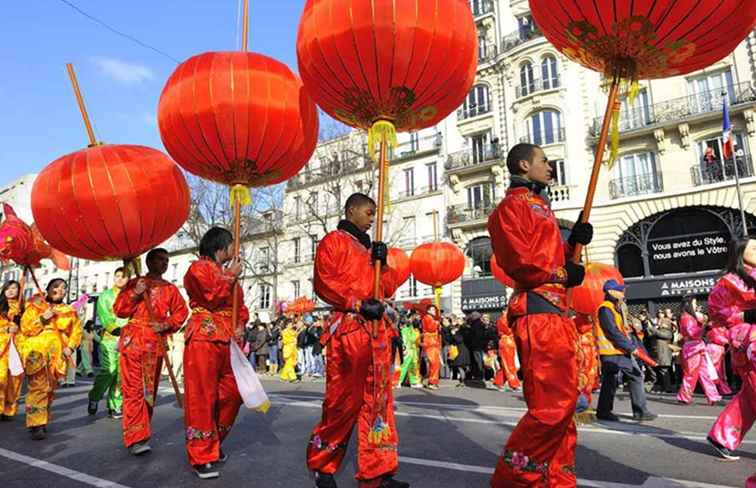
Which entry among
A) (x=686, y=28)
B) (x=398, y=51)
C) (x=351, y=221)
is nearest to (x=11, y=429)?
(x=351, y=221)

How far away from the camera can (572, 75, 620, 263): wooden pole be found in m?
2.95

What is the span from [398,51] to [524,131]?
80.9ft

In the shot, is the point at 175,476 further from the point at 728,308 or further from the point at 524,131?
the point at 524,131

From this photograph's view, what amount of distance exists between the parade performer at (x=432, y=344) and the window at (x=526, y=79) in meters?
18.0

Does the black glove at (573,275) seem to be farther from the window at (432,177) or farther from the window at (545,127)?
the window at (432,177)

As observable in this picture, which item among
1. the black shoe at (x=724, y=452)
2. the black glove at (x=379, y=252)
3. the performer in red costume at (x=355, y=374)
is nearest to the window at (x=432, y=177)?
the black shoe at (x=724, y=452)

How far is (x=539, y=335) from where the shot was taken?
2.86 meters

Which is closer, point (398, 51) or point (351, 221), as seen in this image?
point (398, 51)

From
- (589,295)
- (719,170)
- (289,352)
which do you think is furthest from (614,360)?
(719,170)

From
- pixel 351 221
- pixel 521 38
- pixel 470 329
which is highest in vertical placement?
pixel 521 38

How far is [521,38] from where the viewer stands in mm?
27844

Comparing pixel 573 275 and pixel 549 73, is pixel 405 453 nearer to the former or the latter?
pixel 573 275

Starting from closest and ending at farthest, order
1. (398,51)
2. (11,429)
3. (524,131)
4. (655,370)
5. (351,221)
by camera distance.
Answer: (398,51)
(351,221)
(11,429)
(655,370)
(524,131)

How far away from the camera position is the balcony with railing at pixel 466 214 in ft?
89.5
